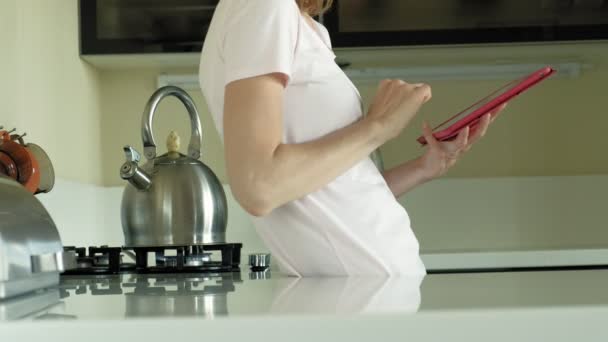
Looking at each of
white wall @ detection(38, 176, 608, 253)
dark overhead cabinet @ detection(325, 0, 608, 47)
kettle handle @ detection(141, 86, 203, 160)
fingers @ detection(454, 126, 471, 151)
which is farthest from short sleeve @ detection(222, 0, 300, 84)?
white wall @ detection(38, 176, 608, 253)

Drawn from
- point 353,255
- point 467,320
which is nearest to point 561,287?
point 467,320

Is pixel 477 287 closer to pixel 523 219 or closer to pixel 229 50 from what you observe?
pixel 229 50

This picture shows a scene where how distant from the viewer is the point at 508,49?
2.80 meters

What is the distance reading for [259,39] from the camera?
1.03 m

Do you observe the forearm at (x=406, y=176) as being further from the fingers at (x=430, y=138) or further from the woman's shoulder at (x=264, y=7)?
the woman's shoulder at (x=264, y=7)

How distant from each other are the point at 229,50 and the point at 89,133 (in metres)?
1.91

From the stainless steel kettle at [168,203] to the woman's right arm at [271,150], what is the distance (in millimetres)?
799

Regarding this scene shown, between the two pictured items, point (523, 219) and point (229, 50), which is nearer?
point (229, 50)

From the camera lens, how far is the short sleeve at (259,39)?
1.01m

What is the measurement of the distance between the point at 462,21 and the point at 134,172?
1.26 metres

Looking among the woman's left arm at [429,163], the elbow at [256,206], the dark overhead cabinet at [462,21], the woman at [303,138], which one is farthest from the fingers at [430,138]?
the dark overhead cabinet at [462,21]

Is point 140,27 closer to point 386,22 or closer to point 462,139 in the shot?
point 386,22

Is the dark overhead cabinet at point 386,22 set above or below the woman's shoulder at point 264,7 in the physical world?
above

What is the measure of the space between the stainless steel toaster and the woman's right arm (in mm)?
191
